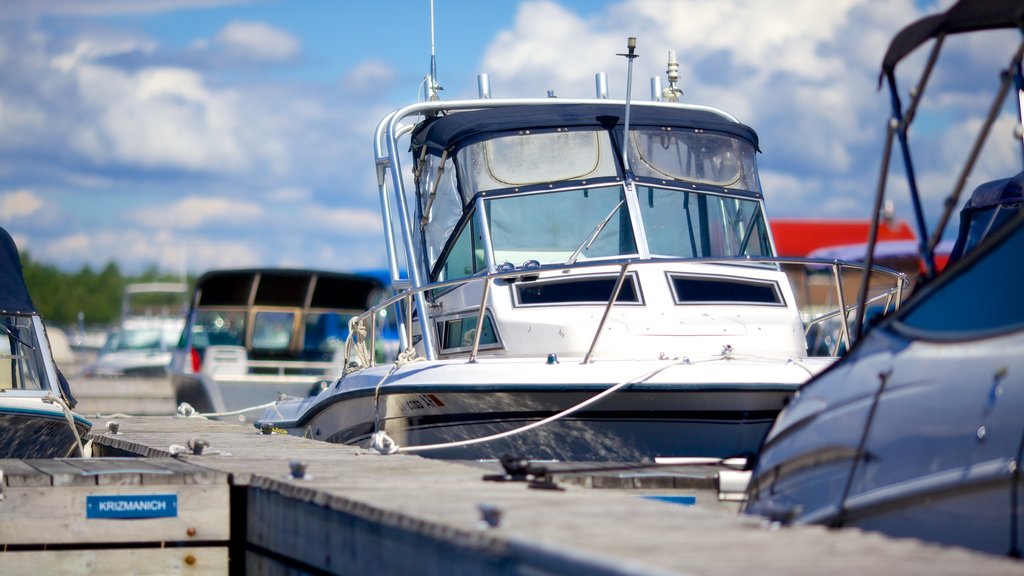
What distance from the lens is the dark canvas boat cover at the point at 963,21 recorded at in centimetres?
523

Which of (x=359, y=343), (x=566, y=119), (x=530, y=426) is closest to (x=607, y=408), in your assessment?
(x=530, y=426)

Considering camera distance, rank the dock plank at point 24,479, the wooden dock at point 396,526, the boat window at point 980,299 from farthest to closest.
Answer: the dock plank at point 24,479 < the boat window at point 980,299 < the wooden dock at point 396,526

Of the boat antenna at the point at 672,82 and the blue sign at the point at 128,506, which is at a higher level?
the boat antenna at the point at 672,82

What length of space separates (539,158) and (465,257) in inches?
37.8

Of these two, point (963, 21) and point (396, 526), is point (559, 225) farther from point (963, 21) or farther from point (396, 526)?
point (396, 526)

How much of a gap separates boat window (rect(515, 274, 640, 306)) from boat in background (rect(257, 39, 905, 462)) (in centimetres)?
1

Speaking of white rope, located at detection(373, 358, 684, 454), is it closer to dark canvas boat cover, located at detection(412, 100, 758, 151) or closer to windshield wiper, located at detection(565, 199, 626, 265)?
windshield wiper, located at detection(565, 199, 626, 265)

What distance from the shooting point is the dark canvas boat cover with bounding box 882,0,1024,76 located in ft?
17.2

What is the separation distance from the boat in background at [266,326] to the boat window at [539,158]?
11.1 meters

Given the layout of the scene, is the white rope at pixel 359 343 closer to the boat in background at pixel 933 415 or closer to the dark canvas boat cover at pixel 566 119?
the dark canvas boat cover at pixel 566 119

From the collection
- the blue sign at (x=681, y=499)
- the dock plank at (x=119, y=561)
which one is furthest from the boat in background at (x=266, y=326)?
the blue sign at (x=681, y=499)

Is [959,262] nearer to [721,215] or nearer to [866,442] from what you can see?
[866,442]

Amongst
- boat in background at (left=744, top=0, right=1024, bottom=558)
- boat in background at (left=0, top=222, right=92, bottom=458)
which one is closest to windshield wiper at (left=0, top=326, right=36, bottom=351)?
boat in background at (left=0, top=222, right=92, bottom=458)

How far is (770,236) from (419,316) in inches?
111
